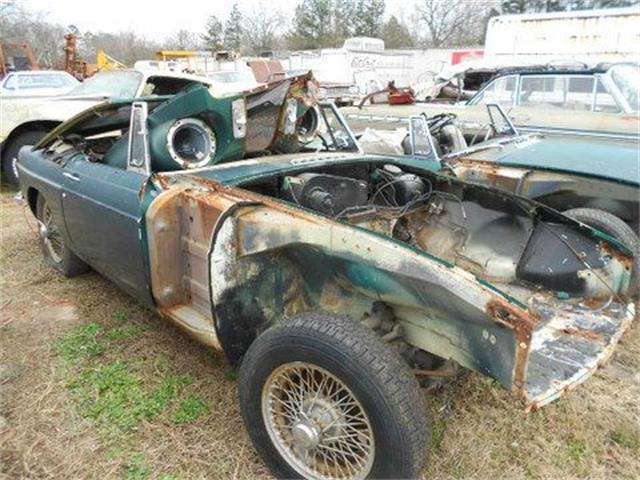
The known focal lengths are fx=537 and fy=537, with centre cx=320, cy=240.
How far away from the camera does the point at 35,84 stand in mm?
9914

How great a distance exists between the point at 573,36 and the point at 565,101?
8974 millimetres

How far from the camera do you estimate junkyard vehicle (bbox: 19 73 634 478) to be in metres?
1.92

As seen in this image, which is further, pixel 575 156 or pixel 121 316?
pixel 575 156

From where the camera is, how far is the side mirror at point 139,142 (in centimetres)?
311

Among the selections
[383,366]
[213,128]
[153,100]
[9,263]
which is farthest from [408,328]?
[9,263]

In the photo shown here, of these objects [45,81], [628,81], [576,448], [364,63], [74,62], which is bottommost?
[576,448]

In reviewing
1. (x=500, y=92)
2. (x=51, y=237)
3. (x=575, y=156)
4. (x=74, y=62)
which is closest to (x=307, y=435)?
(x=51, y=237)

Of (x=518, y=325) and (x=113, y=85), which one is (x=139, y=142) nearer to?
(x=518, y=325)

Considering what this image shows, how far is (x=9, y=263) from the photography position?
4.77 m

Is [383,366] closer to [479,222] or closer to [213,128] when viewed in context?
[479,222]

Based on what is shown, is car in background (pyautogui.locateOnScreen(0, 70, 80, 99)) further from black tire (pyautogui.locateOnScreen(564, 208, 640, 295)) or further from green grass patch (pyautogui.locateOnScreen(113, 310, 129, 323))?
black tire (pyautogui.locateOnScreen(564, 208, 640, 295))

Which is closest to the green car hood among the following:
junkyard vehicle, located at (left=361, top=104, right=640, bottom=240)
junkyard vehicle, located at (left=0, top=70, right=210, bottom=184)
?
junkyard vehicle, located at (left=361, top=104, right=640, bottom=240)

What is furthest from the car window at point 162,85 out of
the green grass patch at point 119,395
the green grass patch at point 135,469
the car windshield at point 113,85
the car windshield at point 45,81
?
the green grass patch at point 135,469

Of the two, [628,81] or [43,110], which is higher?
[628,81]
